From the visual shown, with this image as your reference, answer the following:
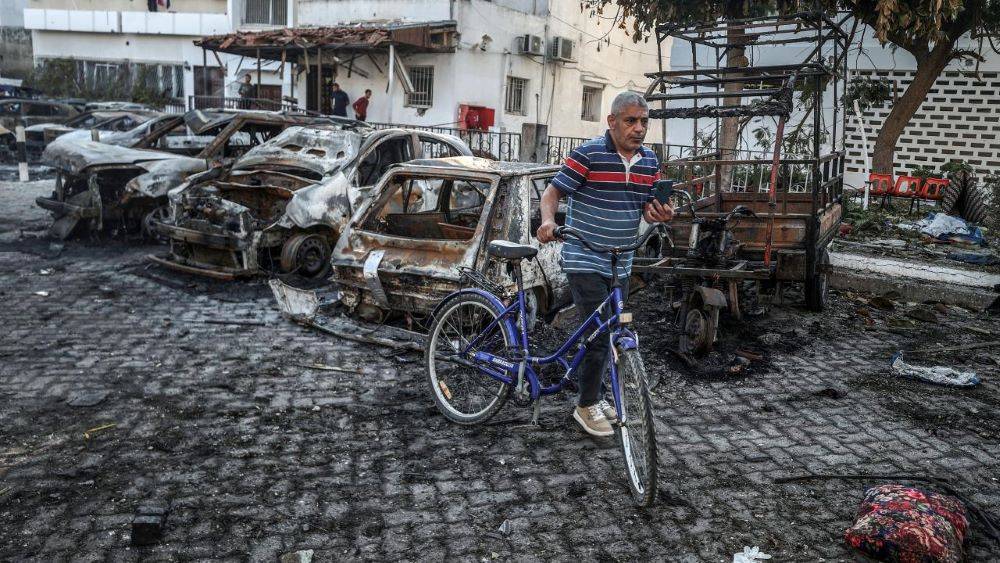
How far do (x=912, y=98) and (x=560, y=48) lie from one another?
12.1 meters

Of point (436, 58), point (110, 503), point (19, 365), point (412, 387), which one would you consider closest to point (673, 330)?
point (412, 387)

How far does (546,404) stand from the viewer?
542 centimetres

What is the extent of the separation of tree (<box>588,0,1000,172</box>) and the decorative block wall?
86cm

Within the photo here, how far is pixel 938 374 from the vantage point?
239 inches

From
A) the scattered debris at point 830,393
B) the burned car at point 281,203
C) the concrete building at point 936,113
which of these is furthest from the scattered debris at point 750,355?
the concrete building at point 936,113

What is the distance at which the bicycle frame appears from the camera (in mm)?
4199

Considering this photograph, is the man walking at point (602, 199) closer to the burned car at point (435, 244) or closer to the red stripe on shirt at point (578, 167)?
the red stripe on shirt at point (578, 167)

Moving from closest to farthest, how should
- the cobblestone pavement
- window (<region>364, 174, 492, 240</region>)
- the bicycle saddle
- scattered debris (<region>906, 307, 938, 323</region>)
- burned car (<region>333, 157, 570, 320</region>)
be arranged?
1. the cobblestone pavement
2. the bicycle saddle
3. burned car (<region>333, 157, 570, 320</region>)
4. window (<region>364, 174, 492, 240</region>)
5. scattered debris (<region>906, 307, 938, 323</region>)

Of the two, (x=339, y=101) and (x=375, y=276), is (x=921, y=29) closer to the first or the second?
(x=375, y=276)

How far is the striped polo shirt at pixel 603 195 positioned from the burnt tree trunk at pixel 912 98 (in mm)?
10867

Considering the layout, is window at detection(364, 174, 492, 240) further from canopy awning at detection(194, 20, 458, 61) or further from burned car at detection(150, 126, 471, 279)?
canopy awning at detection(194, 20, 458, 61)

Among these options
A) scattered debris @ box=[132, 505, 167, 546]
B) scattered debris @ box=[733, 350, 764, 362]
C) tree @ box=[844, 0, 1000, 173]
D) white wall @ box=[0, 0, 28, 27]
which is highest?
white wall @ box=[0, 0, 28, 27]

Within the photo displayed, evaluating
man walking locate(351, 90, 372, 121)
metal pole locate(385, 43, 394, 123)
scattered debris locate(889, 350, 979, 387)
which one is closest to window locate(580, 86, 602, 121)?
metal pole locate(385, 43, 394, 123)

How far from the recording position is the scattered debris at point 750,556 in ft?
11.5
